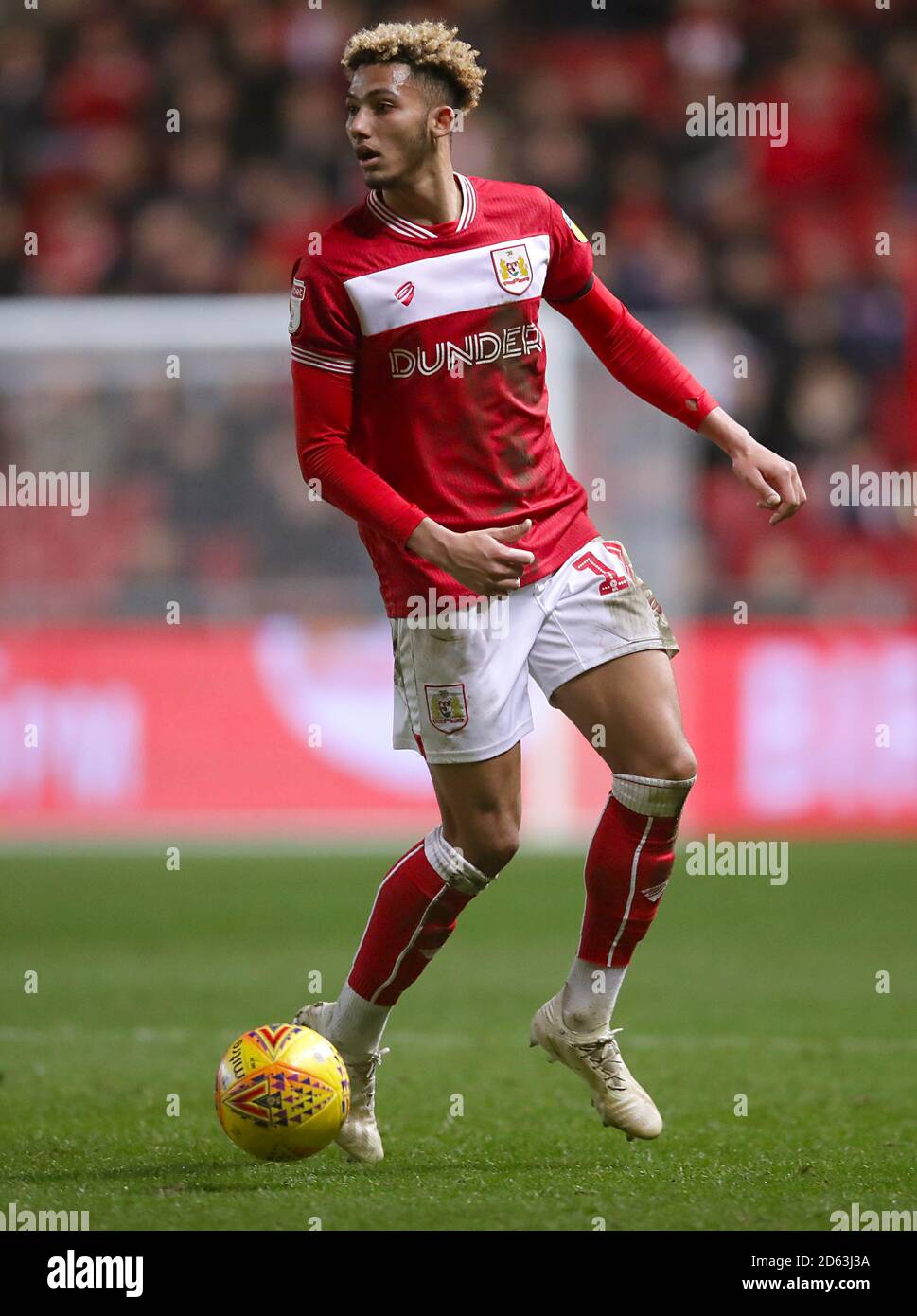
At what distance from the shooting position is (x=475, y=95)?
4.54 m

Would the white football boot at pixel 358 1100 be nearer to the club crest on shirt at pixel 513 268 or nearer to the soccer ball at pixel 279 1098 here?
the soccer ball at pixel 279 1098

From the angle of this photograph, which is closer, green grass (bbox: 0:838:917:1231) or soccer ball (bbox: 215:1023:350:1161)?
green grass (bbox: 0:838:917:1231)

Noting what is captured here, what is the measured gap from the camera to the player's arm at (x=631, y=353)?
4590 millimetres

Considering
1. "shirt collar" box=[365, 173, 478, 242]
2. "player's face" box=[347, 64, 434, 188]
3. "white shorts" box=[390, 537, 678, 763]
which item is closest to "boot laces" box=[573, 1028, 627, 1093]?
"white shorts" box=[390, 537, 678, 763]

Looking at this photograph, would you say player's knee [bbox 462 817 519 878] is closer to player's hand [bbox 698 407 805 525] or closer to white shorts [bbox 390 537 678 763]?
white shorts [bbox 390 537 678 763]

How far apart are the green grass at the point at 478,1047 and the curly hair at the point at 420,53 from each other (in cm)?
253

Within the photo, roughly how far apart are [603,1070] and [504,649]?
3.36 feet

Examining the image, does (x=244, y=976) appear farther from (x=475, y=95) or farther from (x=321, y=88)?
(x=321, y=88)

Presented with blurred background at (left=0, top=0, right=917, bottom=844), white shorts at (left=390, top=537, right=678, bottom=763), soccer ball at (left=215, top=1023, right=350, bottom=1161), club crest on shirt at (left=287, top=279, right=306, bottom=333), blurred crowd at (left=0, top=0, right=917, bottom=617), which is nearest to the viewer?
soccer ball at (left=215, top=1023, right=350, bottom=1161)

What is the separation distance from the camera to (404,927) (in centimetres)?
454

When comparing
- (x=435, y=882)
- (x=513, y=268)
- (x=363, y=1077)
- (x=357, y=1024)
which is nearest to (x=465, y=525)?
(x=513, y=268)

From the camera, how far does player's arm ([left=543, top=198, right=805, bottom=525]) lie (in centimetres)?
459

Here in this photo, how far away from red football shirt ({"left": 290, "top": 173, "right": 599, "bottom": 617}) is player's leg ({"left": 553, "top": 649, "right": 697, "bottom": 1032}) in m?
0.34
